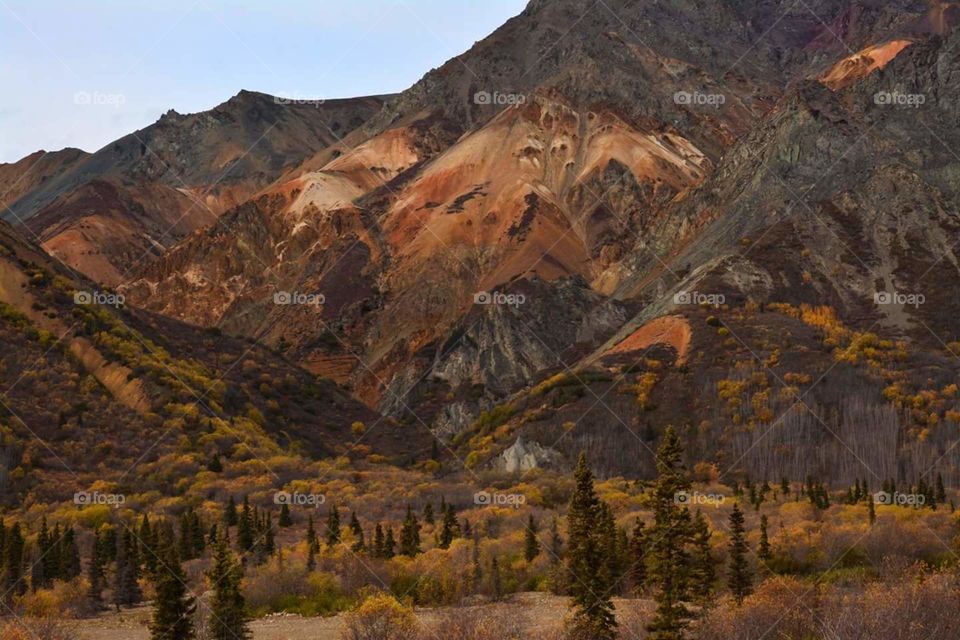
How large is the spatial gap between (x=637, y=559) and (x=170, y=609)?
65.8 feet

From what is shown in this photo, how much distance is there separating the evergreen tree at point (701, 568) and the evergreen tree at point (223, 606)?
14166 mm

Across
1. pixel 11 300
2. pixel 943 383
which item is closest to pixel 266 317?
pixel 11 300

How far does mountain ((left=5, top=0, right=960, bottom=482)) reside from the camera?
94.6 meters

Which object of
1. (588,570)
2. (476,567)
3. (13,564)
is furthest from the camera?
(13,564)

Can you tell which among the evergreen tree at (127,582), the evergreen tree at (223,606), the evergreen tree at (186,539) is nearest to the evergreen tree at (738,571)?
the evergreen tree at (223,606)

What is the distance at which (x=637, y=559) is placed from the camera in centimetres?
5000

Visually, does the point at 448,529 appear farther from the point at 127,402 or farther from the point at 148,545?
the point at 127,402

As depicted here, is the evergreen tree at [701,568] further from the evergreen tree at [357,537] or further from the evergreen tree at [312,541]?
the evergreen tree at [312,541]

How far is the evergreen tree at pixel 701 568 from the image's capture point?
138 ft

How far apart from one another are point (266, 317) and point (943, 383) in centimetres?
10984

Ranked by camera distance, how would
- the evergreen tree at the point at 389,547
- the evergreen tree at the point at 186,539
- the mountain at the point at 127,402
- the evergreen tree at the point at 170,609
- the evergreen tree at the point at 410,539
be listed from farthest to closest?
the mountain at the point at 127,402, the evergreen tree at the point at 186,539, the evergreen tree at the point at 410,539, the evergreen tree at the point at 389,547, the evergreen tree at the point at 170,609

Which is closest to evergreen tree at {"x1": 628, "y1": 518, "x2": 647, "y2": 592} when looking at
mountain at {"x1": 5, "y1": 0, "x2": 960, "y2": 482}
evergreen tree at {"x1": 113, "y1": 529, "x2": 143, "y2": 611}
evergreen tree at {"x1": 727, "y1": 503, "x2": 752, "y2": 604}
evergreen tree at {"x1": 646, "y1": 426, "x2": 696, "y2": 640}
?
evergreen tree at {"x1": 727, "y1": 503, "x2": 752, "y2": 604}

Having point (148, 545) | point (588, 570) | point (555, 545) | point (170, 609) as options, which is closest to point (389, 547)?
point (555, 545)

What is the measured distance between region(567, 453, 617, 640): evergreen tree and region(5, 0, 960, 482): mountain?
48642mm
